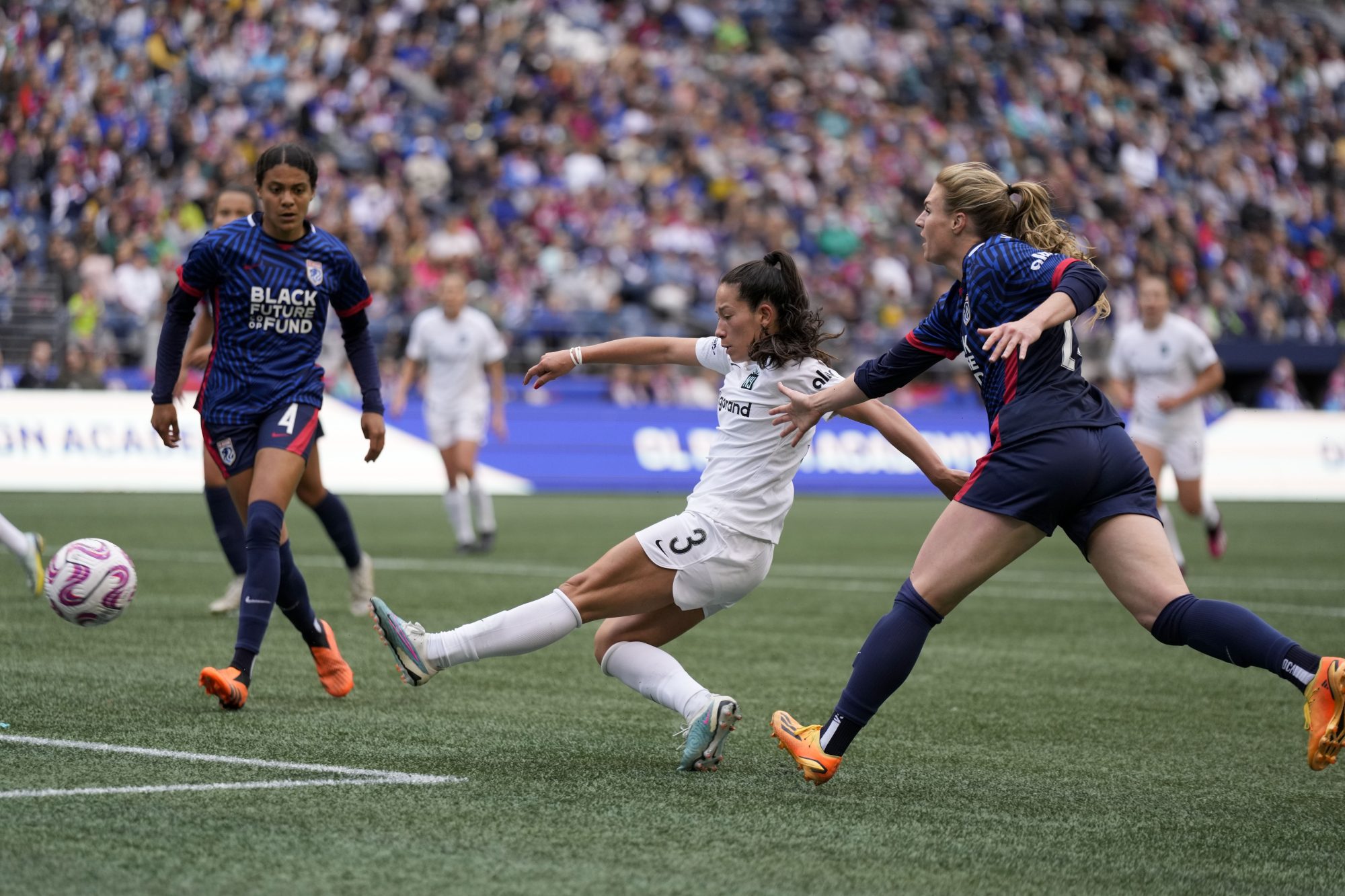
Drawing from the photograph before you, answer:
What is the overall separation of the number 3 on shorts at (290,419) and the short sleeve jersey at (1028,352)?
115 inches

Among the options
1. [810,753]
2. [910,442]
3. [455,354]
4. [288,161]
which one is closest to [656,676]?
[810,753]

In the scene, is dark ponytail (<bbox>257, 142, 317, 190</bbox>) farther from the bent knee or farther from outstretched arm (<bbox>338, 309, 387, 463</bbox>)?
the bent knee

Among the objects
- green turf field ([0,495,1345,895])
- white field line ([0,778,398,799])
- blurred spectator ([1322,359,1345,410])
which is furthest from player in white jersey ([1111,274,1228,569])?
blurred spectator ([1322,359,1345,410])

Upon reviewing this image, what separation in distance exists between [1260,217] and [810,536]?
19.5 m

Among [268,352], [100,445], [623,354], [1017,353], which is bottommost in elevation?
[100,445]

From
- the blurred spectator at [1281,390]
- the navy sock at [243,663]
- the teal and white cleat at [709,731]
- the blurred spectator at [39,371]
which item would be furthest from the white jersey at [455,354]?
the blurred spectator at [1281,390]

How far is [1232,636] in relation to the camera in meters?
4.55

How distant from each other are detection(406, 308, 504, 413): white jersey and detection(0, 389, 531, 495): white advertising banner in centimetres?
397

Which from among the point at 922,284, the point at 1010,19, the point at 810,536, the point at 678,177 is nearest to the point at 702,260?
the point at 678,177

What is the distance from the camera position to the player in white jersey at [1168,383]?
1281cm

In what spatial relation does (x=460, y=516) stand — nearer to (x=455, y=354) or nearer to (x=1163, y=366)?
(x=455, y=354)

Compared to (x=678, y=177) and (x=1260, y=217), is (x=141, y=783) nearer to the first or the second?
(x=678, y=177)

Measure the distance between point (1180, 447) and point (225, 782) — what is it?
33.1ft

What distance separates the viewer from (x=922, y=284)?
88.0ft
